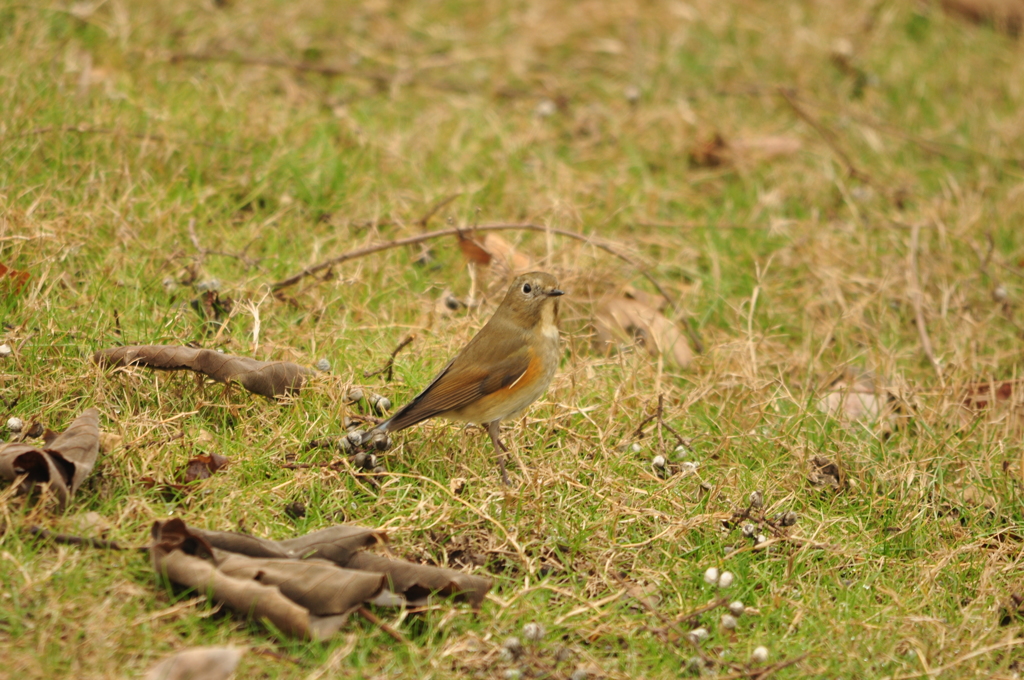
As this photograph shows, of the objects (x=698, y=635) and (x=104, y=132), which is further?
(x=104, y=132)

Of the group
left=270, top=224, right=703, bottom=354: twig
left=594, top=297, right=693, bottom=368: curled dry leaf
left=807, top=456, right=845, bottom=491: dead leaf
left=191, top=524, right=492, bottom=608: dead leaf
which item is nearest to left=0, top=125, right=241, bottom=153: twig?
left=270, top=224, right=703, bottom=354: twig

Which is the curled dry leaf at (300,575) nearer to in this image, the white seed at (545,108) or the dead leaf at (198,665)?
the dead leaf at (198,665)

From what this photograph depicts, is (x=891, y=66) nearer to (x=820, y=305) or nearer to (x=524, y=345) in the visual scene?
(x=820, y=305)

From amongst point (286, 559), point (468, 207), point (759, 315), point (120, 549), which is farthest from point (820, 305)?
point (120, 549)

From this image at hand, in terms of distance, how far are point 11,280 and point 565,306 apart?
263 cm

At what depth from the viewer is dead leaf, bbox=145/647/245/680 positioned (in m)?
2.90

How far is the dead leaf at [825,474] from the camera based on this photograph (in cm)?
436

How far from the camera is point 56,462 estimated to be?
11.5 ft

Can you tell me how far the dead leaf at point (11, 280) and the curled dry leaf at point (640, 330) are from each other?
268 centimetres

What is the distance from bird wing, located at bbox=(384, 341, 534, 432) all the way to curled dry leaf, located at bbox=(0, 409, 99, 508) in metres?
1.06

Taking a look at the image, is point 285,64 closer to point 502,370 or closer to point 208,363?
point 208,363

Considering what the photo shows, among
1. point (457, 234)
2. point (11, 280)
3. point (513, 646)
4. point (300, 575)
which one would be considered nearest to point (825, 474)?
point (513, 646)

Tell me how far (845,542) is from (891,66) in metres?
5.81

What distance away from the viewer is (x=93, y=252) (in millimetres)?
4941
